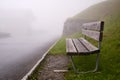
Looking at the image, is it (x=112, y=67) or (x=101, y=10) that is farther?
(x=101, y=10)

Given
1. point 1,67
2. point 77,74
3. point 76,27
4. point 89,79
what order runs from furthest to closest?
point 76,27
point 1,67
point 77,74
point 89,79

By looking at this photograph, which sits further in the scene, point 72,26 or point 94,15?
point 94,15

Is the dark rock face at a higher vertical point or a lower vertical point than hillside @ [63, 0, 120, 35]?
lower

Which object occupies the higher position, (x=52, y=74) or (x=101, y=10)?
(x=101, y=10)

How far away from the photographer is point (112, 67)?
7.22m

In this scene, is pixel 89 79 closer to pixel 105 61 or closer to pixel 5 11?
pixel 105 61

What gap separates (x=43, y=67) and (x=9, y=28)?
93062 mm

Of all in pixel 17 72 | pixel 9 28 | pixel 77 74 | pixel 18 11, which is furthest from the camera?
pixel 18 11

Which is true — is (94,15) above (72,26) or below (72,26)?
above

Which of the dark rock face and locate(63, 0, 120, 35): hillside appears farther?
locate(63, 0, 120, 35): hillside

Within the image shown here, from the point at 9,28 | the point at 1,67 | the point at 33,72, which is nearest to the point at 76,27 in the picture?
the point at 1,67

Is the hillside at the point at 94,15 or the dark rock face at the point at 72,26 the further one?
the hillside at the point at 94,15

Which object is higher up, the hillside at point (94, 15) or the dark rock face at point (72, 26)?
the hillside at point (94, 15)

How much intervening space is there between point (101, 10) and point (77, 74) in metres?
38.9
